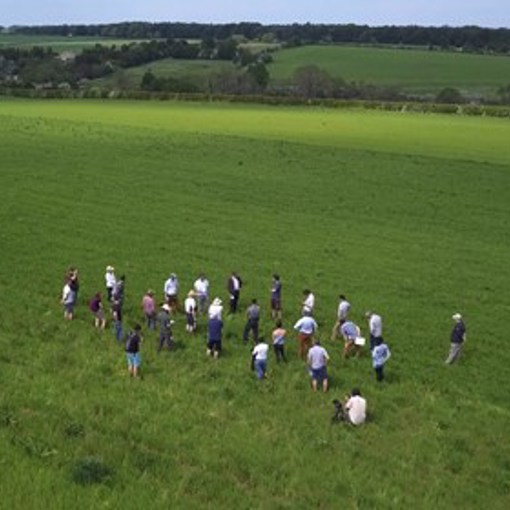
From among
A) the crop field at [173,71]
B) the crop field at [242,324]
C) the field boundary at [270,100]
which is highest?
the crop field at [242,324]

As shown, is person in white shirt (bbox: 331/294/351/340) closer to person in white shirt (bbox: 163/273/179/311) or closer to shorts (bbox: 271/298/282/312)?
shorts (bbox: 271/298/282/312)

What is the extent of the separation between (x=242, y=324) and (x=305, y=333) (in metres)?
3.64

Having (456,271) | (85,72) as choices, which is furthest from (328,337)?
(85,72)


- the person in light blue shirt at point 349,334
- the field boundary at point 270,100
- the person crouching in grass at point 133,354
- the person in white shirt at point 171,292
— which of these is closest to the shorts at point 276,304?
the person in white shirt at point 171,292

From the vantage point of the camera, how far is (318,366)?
21.2m

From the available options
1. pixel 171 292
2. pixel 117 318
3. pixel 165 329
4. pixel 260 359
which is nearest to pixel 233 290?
pixel 171 292

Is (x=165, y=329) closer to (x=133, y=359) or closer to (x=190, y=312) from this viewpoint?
(x=190, y=312)

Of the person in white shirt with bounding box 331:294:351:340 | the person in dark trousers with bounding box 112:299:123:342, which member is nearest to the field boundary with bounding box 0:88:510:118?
the person in white shirt with bounding box 331:294:351:340

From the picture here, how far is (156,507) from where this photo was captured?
451 inches

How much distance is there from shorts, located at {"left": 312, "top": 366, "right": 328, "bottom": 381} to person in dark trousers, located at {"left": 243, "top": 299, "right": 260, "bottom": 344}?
12.1 ft

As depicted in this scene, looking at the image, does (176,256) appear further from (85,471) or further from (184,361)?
(85,471)

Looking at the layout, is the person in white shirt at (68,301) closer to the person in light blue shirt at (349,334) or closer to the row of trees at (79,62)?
the person in light blue shirt at (349,334)

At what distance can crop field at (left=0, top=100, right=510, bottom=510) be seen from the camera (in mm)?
14734

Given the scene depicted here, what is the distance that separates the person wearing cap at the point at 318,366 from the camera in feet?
69.4
